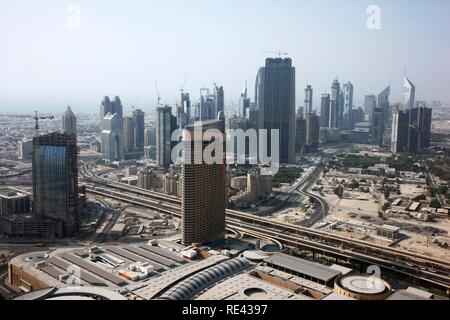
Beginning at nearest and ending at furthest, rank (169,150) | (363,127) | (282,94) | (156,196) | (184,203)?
(184,203)
(156,196)
(169,150)
(282,94)
(363,127)

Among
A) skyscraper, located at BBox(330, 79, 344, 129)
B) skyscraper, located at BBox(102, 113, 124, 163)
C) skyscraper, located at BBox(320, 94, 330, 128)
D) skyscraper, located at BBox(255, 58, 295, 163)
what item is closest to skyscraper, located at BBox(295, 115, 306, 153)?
skyscraper, located at BBox(255, 58, 295, 163)

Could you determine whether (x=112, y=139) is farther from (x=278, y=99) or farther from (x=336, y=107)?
(x=336, y=107)

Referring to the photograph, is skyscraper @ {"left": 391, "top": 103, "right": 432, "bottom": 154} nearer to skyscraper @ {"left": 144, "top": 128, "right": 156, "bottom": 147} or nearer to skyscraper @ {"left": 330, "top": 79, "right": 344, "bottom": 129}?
skyscraper @ {"left": 330, "top": 79, "right": 344, "bottom": 129}

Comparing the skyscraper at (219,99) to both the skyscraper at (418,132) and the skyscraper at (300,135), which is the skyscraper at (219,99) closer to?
the skyscraper at (300,135)

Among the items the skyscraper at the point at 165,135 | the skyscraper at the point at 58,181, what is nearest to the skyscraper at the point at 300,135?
the skyscraper at the point at 165,135
